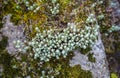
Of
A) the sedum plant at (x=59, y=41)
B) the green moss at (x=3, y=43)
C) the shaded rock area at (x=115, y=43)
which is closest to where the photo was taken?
the sedum plant at (x=59, y=41)

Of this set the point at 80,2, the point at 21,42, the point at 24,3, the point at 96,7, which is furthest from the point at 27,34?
the point at 96,7

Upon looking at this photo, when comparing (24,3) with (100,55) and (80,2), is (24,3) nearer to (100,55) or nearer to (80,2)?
(80,2)

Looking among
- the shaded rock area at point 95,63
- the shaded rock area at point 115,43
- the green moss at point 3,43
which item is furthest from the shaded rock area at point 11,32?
the shaded rock area at point 115,43

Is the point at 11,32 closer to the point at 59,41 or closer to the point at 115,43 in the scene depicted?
the point at 59,41

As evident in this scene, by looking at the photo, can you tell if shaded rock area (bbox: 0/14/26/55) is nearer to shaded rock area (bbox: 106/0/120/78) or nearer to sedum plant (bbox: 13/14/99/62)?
sedum plant (bbox: 13/14/99/62)

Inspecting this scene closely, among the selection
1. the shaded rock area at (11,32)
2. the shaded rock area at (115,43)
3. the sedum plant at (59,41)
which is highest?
the shaded rock area at (11,32)

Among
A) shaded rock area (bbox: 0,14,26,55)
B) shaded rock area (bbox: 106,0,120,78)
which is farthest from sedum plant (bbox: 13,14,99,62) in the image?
shaded rock area (bbox: 106,0,120,78)

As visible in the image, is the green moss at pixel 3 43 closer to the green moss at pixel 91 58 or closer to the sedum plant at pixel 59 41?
the sedum plant at pixel 59 41

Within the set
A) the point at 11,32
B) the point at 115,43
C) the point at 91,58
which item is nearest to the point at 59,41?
the point at 91,58
